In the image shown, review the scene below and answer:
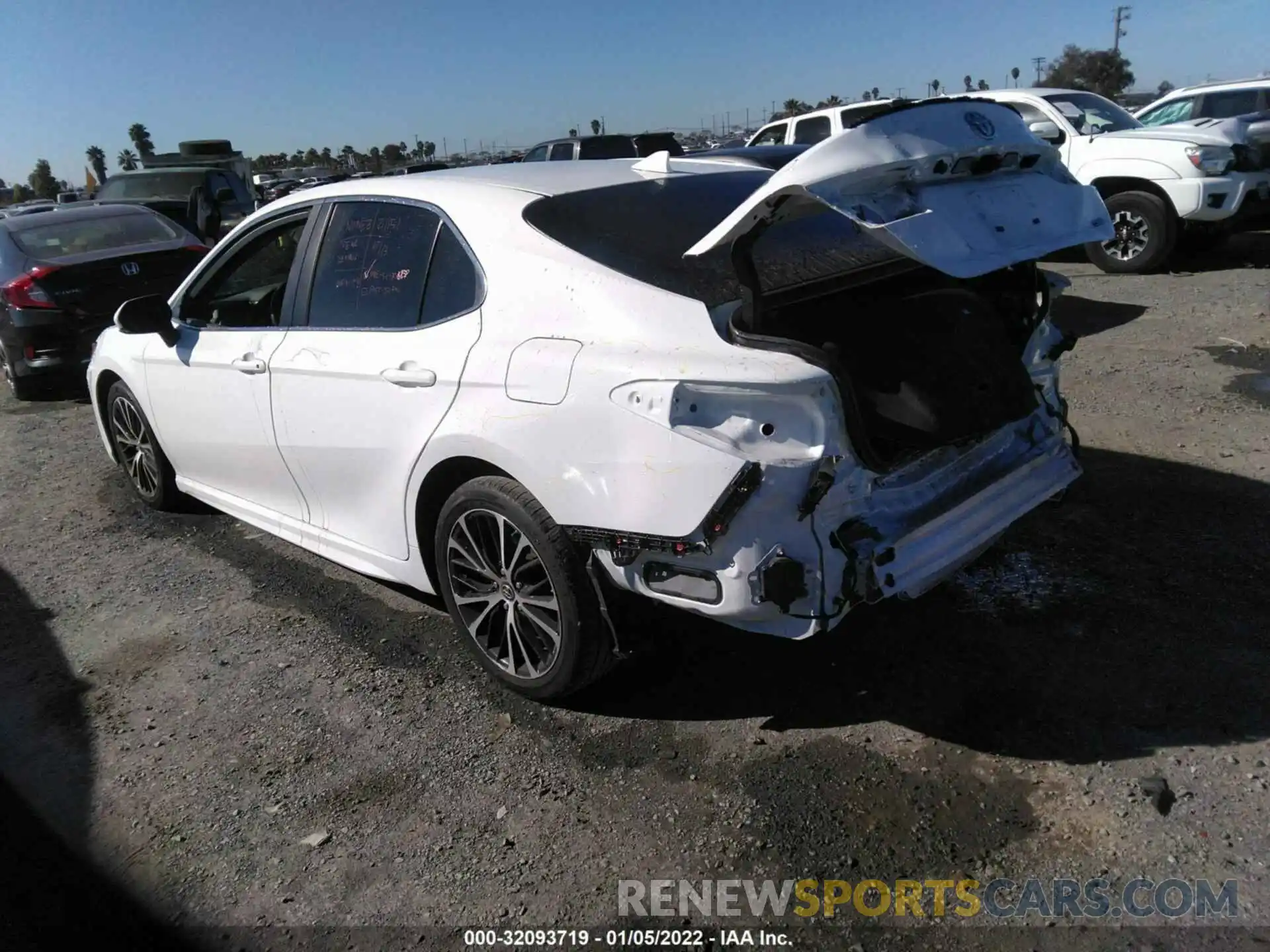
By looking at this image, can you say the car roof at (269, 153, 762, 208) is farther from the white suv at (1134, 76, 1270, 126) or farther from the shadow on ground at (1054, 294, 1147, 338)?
the white suv at (1134, 76, 1270, 126)

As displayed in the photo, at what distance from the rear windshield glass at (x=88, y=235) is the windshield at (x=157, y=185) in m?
5.87

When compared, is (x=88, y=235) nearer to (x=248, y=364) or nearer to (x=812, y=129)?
(x=248, y=364)

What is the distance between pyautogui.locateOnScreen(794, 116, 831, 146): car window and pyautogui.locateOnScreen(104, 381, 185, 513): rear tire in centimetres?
1109

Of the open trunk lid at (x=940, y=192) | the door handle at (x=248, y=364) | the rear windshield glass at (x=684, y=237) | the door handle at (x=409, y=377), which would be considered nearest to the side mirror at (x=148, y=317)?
the door handle at (x=248, y=364)

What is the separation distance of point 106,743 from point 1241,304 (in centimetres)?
907

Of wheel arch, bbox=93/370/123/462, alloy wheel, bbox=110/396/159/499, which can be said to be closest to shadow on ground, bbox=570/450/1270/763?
alloy wheel, bbox=110/396/159/499

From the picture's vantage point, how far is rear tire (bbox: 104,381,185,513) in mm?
5098

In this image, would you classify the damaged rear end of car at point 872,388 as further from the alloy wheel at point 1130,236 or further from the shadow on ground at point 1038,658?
the alloy wheel at point 1130,236

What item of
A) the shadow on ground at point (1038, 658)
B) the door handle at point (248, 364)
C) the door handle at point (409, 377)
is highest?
the door handle at point (409, 377)

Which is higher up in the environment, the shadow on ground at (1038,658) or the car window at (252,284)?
the car window at (252,284)

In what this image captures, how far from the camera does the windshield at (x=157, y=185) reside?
47.1 feet

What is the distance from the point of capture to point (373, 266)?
355 centimetres

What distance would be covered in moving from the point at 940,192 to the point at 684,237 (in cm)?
83

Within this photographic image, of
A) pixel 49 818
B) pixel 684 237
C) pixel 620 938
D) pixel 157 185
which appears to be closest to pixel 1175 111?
pixel 684 237
